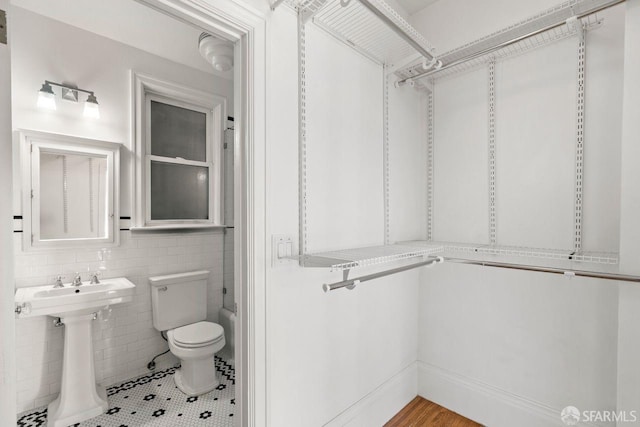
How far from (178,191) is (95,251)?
84 cm

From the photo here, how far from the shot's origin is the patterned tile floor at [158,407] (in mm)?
1979

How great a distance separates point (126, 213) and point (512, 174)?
9.64 feet

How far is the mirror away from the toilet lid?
93cm

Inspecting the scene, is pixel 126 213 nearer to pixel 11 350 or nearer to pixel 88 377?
pixel 88 377

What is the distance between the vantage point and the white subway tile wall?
202 cm

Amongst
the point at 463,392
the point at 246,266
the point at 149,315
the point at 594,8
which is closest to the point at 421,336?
the point at 463,392

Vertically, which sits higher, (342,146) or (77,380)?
(342,146)

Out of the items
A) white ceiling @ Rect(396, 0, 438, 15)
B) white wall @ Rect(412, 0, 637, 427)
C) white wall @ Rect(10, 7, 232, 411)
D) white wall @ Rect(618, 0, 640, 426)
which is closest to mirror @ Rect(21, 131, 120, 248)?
white wall @ Rect(10, 7, 232, 411)

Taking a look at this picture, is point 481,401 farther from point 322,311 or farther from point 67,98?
point 67,98

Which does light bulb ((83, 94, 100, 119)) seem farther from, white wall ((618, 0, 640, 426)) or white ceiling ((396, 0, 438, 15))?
white wall ((618, 0, 640, 426))

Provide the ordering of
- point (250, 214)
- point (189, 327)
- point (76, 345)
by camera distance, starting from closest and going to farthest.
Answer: point (250, 214) → point (76, 345) → point (189, 327)

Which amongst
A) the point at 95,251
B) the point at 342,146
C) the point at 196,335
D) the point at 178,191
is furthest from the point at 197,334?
the point at 342,146

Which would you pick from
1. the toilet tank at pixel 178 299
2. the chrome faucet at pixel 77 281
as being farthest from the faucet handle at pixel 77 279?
the toilet tank at pixel 178 299

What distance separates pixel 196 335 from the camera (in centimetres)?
237
